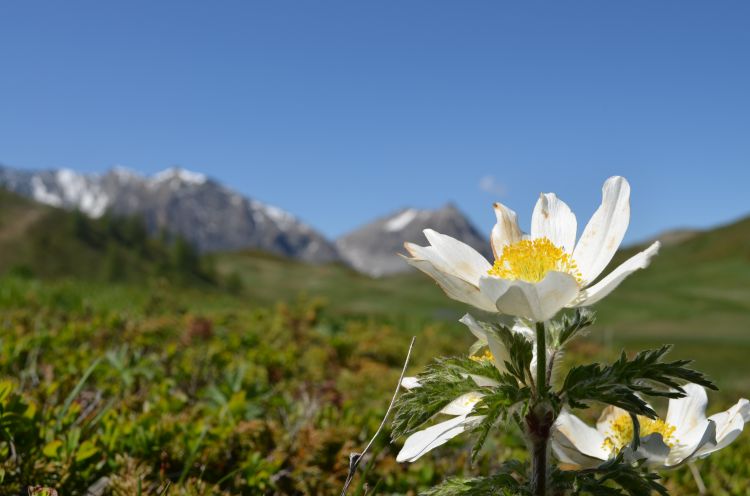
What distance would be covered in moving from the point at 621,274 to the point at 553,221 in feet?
1.47

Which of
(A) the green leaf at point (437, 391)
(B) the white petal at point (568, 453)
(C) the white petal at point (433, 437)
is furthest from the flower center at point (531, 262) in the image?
(B) the white petal at point (568, 453)

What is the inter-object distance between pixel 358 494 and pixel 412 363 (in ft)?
16.6

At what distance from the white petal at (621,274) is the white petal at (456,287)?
0.71ft

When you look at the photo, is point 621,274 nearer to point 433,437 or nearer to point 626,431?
point 433,437

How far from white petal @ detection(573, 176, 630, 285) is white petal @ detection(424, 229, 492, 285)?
26 cm

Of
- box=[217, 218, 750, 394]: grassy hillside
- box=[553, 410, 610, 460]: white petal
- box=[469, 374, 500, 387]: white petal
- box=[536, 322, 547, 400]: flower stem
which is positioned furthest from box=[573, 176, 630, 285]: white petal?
box=[217, 218, 750, 394]: grassy hillside

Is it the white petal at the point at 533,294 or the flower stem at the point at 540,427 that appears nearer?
the white petal at the point at 533,294

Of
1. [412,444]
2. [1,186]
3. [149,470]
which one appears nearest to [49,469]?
[149,470]

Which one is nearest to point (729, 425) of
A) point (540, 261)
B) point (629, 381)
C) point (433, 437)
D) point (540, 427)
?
point (629, 381)

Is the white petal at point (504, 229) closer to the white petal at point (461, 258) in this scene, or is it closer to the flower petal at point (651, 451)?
the white petal at point (461, 258)

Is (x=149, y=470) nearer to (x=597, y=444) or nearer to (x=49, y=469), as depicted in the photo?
(x=49, y=469)

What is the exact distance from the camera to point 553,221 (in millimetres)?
1828

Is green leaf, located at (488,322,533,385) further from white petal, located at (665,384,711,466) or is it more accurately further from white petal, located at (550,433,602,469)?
white petal, located at (665,384,711,466)

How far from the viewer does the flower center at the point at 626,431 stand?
1.88 metres
